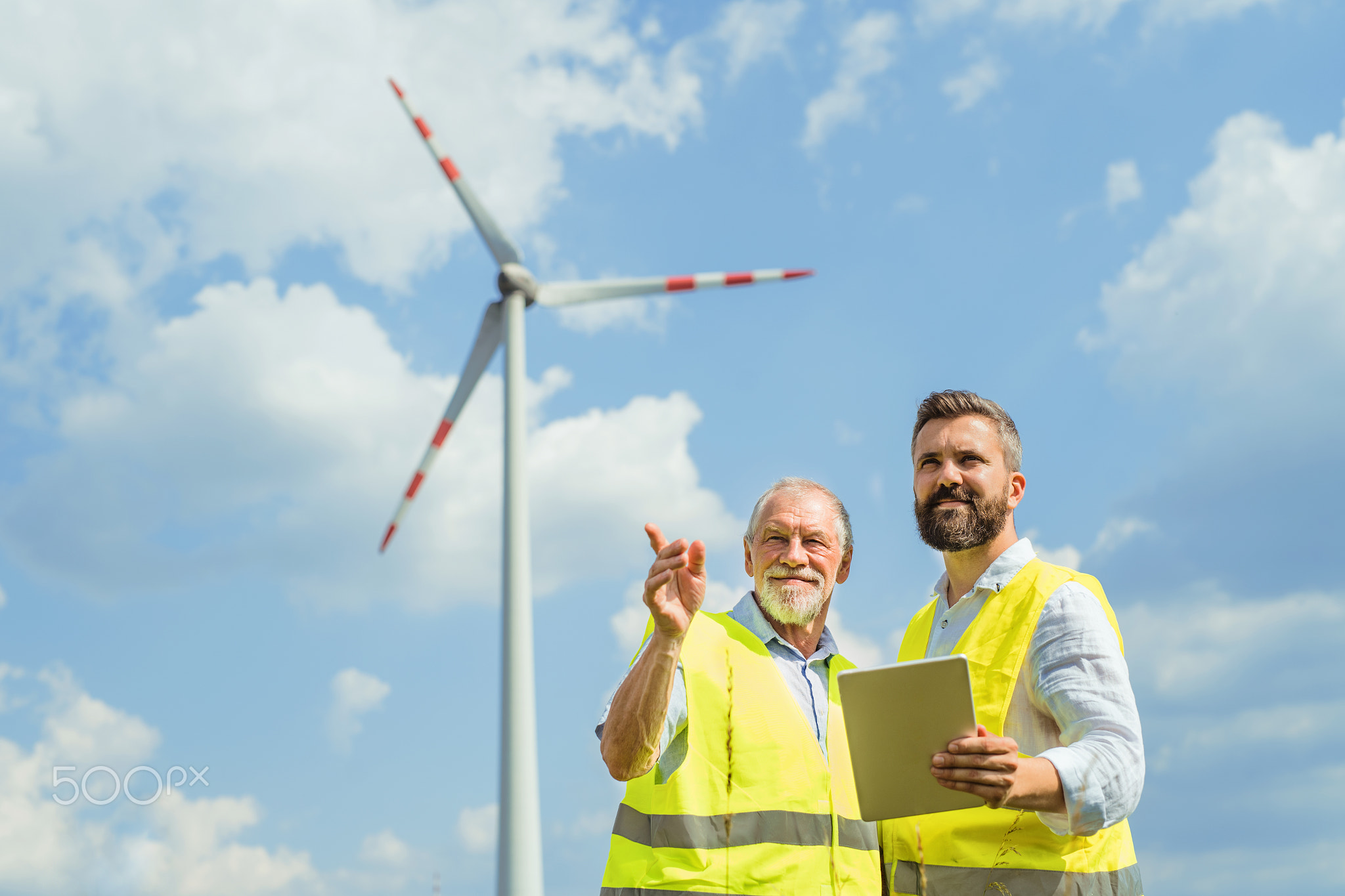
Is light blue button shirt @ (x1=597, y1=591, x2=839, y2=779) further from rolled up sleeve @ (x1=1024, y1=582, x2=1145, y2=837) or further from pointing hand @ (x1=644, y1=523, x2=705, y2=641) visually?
rolled up sleeve @ (x1=1024, y1=582, x2=1145, y2=837)

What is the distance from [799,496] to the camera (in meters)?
7.79

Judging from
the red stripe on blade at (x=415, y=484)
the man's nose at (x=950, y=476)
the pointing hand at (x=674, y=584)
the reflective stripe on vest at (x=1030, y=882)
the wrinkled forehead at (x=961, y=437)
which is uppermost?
the red stripe on blade at (x=415, y=484)

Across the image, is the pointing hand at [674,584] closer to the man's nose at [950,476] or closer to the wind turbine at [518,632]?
the man's nose at [950,476]

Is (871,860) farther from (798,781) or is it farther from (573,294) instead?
(573,294)

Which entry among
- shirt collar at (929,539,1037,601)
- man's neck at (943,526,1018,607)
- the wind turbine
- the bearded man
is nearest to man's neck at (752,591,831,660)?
the bearded man

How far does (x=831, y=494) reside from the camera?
26.0ft

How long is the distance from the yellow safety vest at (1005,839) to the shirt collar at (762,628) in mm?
1227

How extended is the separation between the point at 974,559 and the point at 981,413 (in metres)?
0.96

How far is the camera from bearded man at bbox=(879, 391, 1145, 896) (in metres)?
5.43

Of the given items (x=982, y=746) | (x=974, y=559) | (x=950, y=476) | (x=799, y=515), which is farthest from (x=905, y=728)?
(x=799, y=515)

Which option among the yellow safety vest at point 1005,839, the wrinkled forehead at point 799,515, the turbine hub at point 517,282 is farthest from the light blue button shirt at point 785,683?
the turbine hub at point 517,282

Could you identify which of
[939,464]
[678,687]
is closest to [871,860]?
[678,687]

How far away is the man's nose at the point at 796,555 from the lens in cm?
748

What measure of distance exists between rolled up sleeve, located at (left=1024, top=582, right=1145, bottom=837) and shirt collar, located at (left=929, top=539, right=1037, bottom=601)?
0.42 meters
